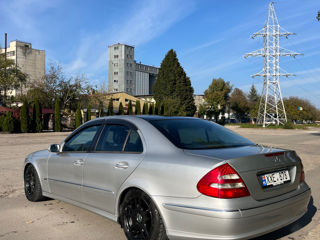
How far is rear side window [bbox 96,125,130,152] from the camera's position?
3.85m

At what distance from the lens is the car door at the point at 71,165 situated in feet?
13.9

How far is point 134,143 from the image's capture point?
3676 millimetres

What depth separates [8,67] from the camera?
45.8 metres

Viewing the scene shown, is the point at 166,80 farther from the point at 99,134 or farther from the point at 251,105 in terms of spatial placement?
the point at 99,134

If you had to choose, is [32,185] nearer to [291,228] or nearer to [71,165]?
[71,165]

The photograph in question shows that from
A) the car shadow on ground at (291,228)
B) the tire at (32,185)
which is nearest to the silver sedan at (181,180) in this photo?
the car shadow on ground at (291,228)

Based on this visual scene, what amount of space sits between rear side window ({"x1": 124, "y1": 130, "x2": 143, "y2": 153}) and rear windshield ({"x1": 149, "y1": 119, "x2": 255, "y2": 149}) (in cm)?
25

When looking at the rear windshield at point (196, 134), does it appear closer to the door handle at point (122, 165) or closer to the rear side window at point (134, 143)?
the rear side window at point (134, 143)

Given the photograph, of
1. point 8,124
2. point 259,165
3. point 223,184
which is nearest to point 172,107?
point 8,124

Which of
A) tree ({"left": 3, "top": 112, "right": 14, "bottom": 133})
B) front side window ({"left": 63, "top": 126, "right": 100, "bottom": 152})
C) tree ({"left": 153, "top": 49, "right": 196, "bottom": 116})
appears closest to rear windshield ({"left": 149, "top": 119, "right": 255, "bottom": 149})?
front side window ({"left": 63, "top": 126, "right": 100, "bottom": 152})

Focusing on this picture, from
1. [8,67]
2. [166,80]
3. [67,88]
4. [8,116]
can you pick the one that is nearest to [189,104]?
[166,80]

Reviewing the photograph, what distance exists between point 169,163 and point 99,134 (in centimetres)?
144

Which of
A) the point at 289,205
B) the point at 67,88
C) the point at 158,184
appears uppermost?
the point at 67,88

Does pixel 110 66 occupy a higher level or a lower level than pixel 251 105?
higher
